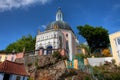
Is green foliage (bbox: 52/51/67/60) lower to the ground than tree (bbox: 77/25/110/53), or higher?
lower

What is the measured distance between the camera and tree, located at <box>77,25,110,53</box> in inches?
1799

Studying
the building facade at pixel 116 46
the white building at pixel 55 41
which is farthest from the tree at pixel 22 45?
the building facade at pixel 116 46

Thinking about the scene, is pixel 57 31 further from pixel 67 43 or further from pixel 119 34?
pixel 119 34

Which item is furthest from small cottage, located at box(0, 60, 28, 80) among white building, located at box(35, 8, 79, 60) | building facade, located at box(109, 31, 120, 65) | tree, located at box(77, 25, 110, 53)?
tree, located at box(77, 25, 110, 53)

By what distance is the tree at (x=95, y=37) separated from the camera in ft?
150

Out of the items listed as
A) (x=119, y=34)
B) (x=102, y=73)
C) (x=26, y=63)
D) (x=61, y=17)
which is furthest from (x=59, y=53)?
(x=61, y=17)

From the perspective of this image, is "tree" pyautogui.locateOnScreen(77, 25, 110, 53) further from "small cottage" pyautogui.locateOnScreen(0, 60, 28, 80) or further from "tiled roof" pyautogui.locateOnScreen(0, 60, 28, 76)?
"tiled roof" pyautogui.locateOnScreen(0, 60, 28, 76)

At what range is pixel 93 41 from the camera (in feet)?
153

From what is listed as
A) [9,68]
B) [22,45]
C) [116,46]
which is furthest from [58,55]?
[22,45]

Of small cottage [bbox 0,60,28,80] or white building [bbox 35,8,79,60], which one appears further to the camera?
white building [bbox 35,8,79,60]

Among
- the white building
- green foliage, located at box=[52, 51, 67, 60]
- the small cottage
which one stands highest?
the white building

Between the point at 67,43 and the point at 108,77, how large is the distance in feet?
72.9

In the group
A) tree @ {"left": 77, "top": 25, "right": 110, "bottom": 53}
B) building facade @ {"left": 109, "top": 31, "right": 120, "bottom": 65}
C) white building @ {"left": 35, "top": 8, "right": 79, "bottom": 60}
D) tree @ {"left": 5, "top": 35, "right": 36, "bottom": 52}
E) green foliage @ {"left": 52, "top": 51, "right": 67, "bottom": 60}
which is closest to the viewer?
green foliage @ {"left": 52, "top": 51, "right": 67, "bottom": 60}

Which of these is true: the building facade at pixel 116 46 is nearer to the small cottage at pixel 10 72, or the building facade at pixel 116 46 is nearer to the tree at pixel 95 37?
the tree at pixel 95 37
